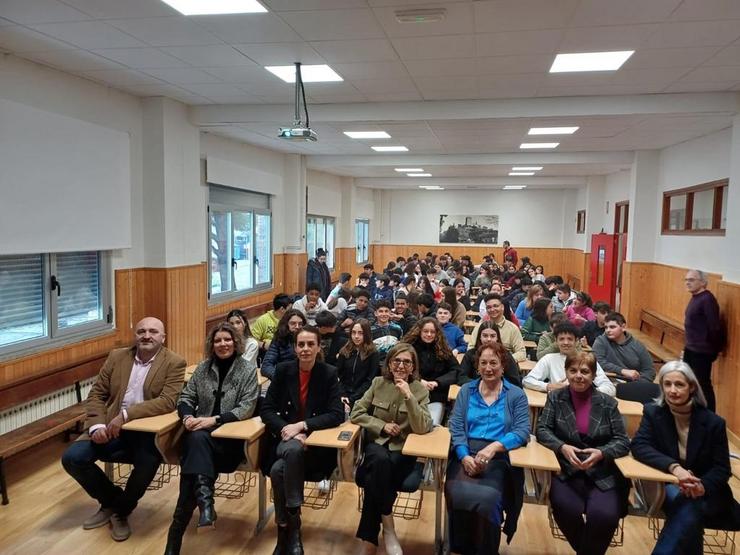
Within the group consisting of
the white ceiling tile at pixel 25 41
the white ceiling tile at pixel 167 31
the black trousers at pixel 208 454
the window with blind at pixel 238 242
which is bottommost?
the black trousers at pixel 208 454

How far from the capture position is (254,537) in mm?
3785

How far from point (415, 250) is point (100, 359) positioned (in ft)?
51.3

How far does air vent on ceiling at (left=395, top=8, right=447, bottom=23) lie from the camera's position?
150 inches

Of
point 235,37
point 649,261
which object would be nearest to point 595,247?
point 649,261

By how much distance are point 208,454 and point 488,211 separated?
58.0ft

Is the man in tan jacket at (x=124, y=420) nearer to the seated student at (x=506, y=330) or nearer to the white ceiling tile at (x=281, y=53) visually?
the white ceiling tile at (x=281, y=53)

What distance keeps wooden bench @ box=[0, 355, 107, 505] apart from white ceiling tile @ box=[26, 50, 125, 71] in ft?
9.61

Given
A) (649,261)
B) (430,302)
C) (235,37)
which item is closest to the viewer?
(235,37)

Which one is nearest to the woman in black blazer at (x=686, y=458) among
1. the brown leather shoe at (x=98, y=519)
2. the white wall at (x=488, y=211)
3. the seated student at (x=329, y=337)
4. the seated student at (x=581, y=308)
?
the seated student at (x=329, y=337)

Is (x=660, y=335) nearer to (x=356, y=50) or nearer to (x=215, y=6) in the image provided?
(x=356, y=50)

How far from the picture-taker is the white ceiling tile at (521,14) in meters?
3.70

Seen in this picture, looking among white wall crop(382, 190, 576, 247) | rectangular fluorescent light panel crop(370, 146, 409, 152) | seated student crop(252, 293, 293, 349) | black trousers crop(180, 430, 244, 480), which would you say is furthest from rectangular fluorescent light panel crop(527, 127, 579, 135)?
white wall crop(382, 190, 576, 247)

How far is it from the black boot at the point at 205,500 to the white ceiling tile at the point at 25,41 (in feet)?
12.2

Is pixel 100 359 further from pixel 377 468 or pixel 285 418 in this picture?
pixel 377 468
